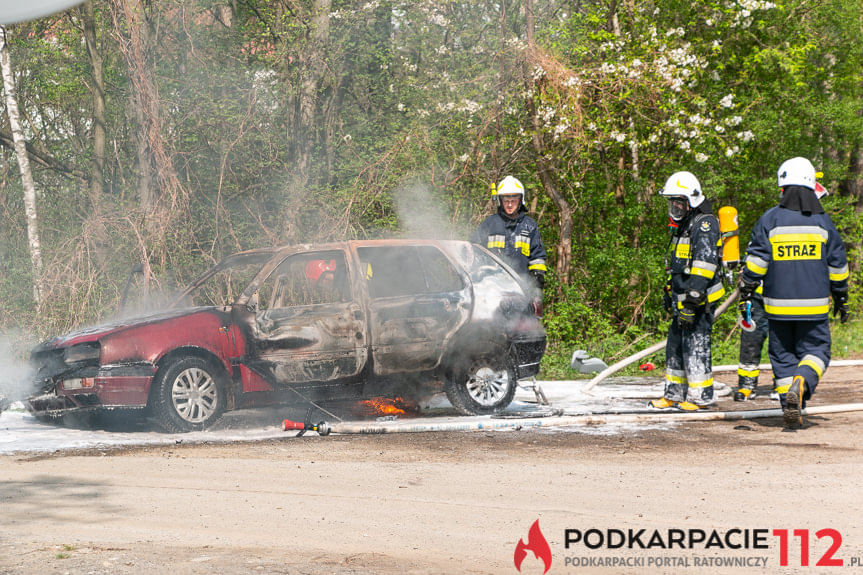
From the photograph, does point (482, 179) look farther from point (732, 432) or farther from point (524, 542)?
point (524, 542)

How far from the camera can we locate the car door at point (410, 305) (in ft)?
29.2

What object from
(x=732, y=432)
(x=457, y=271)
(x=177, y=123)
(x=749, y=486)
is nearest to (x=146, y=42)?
(x=177, y=123)

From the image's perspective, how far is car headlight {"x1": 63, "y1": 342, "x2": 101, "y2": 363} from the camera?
323 inches

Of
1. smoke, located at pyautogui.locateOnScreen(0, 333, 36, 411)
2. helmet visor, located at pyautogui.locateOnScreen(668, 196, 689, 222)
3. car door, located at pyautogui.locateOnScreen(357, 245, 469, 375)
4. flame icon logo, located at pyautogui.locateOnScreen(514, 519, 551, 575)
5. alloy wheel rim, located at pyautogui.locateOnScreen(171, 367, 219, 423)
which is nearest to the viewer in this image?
flame icon logo, located at pyautogui.locateOnScreen(514, 519, 551, 575)

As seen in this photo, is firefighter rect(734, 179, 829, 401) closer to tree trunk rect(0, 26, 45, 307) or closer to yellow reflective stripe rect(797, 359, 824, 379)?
yellow reflective stripe rect(797, 359, 824, 379)

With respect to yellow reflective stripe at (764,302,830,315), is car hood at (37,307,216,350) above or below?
above

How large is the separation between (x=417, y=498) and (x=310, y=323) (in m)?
3.08

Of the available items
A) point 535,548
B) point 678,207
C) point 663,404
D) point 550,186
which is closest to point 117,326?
point 535,548

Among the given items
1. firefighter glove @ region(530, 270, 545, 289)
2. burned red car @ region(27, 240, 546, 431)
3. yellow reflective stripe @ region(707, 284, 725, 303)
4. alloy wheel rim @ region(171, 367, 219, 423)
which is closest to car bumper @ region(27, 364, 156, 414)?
burned red car @ region(27, 240, 546, 431)

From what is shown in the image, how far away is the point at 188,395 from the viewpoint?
8414 mm

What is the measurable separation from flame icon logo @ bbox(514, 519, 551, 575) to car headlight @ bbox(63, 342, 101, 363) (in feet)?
15.5

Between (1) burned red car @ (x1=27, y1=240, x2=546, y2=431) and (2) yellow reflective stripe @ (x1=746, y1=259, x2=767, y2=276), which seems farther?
(2) yellow reflective stripe @ (x1=746, y1=259, x2=767, y2=276)

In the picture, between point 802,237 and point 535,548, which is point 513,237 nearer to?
point 802,237

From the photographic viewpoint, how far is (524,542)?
16.3 feet
